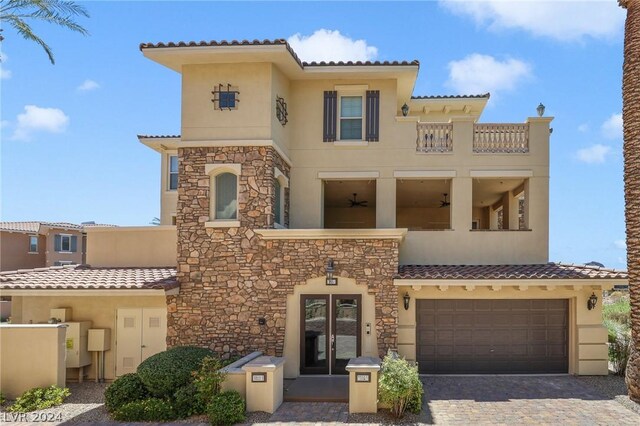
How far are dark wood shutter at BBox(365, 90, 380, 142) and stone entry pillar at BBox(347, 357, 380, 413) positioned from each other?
26.7 ft

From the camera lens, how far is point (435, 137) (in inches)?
659

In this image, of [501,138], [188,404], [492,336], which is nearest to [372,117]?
[501,138]

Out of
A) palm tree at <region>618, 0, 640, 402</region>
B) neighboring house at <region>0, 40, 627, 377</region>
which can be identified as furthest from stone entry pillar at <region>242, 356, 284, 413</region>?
palm tree at <region>618, 0, 640, 402</region>

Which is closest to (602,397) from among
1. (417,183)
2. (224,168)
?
(417,183)

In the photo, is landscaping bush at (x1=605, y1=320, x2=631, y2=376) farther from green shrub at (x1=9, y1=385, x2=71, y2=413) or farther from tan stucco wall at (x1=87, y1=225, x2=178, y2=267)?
green shrub at (x1=9, y1=385, x2=71, y2=413)

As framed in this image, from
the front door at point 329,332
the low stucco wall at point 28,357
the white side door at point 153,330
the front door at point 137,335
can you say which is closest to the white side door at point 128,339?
the front door at point 137,335

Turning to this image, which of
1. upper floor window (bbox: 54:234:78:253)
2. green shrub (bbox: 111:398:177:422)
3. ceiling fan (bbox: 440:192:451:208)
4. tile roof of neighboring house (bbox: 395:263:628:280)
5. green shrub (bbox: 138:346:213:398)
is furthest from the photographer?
upper floor window (bbox: 54:234:78:253)

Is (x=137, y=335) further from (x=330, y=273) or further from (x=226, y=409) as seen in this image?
(x=330, y=273)

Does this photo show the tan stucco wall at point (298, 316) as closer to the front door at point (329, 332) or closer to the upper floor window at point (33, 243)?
the front door at point (329, 332)

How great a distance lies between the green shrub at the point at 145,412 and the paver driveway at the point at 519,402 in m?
5.96

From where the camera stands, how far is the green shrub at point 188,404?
11383mm

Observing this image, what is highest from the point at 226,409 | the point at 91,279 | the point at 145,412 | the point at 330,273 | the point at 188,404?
the point at 330,273

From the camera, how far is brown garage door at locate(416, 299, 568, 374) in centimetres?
1506

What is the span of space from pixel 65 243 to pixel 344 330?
29.9 metres
